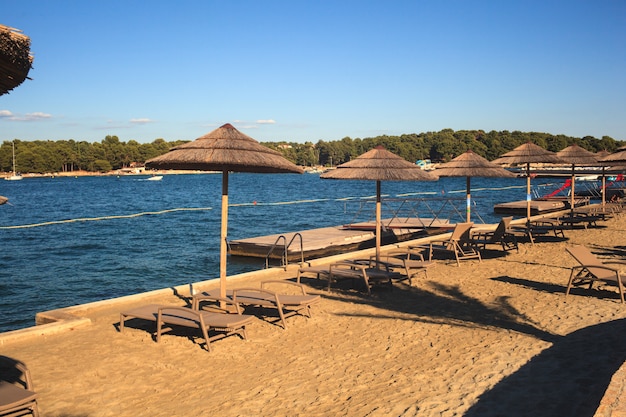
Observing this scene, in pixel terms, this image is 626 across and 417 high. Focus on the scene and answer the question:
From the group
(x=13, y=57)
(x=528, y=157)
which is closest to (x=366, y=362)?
(x=13, y=57)

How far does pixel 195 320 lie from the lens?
6625 mm

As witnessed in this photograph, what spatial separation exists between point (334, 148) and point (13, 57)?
16750cm

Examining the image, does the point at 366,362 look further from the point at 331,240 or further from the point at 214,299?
the point at 331,240

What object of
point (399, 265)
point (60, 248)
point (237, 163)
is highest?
point (237, 163)

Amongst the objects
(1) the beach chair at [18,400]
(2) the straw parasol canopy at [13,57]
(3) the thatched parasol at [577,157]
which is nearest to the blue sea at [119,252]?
(3) the thatched parasol at [577,157]

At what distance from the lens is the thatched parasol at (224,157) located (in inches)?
274

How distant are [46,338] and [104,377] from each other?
6.16 ft

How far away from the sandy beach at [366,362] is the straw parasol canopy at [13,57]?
271 centimetres

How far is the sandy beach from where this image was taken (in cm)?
482

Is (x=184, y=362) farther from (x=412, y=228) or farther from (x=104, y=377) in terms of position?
(x=412, y=228)

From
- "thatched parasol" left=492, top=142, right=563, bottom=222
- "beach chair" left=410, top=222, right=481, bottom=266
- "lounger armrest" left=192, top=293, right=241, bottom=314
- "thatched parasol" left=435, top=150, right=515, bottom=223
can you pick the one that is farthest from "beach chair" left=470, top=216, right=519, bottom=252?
"lounger armrest" left=192, top=293, right=241, bottom=314

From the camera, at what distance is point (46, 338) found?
705 centimetres

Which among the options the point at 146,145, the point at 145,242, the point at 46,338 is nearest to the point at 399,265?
the point at 46,338

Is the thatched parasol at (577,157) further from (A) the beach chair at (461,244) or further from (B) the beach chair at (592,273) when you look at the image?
(B) the beach chair at (592,273)
